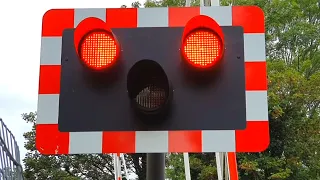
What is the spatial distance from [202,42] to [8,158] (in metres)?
5.19

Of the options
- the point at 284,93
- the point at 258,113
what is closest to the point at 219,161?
the point at 258,113

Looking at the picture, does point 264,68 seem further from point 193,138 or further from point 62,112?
point 62,112

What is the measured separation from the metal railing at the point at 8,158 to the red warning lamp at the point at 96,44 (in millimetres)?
4301

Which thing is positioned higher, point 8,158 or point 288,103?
point 288,103

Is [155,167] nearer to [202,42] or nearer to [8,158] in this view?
[202,42]

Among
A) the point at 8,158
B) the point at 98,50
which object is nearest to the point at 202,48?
the point at 98,50

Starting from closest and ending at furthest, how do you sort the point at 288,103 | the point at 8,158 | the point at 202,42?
the point at 202,42
the point at 8,158
the point at 288,103

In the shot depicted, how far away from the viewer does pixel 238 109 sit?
1.54 meters

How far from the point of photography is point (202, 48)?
1509 millimetres

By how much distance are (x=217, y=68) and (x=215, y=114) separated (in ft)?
0.49

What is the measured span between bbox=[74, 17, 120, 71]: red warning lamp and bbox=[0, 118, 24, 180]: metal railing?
4301 mm

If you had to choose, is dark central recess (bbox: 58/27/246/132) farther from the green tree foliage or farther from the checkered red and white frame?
the green tree foliage

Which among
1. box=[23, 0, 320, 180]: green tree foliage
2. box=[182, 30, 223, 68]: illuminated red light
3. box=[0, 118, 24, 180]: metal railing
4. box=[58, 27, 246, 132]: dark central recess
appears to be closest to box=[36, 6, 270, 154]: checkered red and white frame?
box=[58, 27, 246, 132]: dark central recess

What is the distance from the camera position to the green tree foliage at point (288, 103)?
14.1 metres
